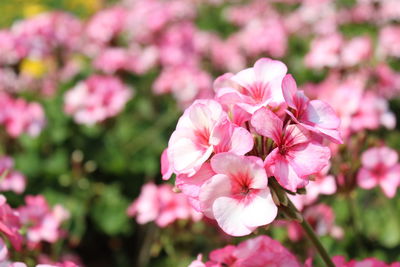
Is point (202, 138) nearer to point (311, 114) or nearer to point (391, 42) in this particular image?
point (311, 114)

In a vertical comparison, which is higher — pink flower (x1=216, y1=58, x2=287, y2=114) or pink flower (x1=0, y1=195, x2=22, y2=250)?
pink flower (x1=216, y1=58, x2=287, y2=114)

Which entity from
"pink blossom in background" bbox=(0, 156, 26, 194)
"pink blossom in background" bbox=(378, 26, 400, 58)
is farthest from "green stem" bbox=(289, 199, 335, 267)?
"pink blossom in background" bbox=(378, 26, 400, 58)

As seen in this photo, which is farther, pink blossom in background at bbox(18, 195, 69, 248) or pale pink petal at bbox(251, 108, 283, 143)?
pink blossom in background at bbox(18, 195, 69, 248)

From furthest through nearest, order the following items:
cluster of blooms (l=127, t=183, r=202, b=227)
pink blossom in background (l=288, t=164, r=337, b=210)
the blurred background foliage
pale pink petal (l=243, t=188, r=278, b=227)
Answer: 1. the blurred background foliage
2. cluster of blooms (l=127, t=183, r=202, b=227)
3. pink blossom in background (l=288, t=164, r=337, b=210)
4. pale pink petal (l=243, t=188, r=278, b=227)

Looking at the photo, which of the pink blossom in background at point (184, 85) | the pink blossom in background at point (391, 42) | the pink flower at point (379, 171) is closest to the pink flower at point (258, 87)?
the pink flower at point (379, 171)

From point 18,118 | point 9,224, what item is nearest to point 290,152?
point 9,224

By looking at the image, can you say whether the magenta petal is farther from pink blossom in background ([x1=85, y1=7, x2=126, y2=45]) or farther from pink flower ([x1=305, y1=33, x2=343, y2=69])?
pink blossom in background ([x1=85, y1=7, x2=126, y2=45])
